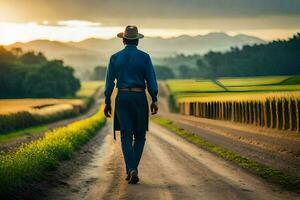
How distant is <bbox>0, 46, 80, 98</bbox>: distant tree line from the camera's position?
381ft

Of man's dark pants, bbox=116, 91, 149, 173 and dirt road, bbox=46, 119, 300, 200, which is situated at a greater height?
man's dark pants, bbox=116, 91, 149, 173

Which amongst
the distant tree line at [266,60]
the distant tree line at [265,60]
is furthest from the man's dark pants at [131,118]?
the distant tree line at [266,60]

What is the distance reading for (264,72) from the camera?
68.0 meters

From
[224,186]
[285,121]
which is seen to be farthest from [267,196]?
[285,121]

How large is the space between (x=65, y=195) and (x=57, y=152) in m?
6.74

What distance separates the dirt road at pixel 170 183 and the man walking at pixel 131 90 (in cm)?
82

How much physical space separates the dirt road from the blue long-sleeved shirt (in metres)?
1.85

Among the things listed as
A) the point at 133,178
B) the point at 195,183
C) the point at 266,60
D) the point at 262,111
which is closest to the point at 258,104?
the point at 262,111

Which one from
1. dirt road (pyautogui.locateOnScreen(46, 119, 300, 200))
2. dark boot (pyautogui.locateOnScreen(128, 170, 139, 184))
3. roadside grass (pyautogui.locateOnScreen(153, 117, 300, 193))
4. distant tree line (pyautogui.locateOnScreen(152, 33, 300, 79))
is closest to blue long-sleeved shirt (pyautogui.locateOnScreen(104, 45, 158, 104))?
dark boot (pyautogui.locateOnScreen(128, 170, 139, 184))

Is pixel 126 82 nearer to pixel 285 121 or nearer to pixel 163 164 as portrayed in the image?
pixel 163 164

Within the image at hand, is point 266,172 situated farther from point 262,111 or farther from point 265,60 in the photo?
point 265,60

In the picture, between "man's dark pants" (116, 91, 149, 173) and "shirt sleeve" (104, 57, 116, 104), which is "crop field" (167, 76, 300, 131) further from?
"shirt sleeve" (104, 57, 116, 104)

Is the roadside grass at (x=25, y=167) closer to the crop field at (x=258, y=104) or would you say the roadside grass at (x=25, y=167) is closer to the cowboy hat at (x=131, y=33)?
the cowboy hat at (x=131, y=33)

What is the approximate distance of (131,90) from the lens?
12.6m
